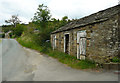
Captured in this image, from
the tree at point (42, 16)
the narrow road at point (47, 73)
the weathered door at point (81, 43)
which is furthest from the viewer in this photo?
the tree at point (42, 16)

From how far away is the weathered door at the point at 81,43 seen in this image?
6234 mm

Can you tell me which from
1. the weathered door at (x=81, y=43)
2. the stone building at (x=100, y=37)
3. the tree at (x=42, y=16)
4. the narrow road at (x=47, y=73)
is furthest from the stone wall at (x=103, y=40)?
the tree at (x=42, y=16)

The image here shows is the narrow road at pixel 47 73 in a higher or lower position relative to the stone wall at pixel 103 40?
lower

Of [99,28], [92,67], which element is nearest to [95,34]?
[99,28]

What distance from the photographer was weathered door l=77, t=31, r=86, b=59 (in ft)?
20.5

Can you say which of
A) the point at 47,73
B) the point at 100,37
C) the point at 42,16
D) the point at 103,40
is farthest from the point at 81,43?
the point at 42,16

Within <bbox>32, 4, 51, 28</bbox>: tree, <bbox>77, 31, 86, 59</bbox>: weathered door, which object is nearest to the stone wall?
<bbox>77, 31, 86, 59</bbox>: weathered door

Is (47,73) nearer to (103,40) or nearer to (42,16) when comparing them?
(103,40)

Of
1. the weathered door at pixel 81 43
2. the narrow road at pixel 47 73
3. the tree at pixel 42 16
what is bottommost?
the narrow road at pixel 47 73

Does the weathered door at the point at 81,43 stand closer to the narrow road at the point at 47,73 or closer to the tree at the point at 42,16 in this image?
the narrow road at the point at 47,73

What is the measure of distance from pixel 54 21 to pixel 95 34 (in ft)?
Answer: 45.6

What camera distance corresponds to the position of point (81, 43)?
649cm

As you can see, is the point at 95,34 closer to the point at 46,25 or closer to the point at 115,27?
the point at 115,27

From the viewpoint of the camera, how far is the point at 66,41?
367 inches
